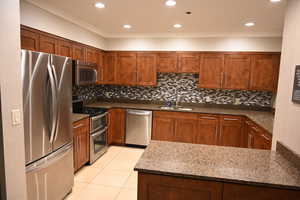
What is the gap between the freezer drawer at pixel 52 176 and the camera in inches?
71.7

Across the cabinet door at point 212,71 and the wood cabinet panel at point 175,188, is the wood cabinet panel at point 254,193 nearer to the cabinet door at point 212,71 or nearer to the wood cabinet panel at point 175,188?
the wood cabinet panel at point 175,188

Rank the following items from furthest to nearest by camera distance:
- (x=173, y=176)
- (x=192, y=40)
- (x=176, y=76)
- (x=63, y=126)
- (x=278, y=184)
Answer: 1. (x=176, y=76)
2. (x=192, y=40)
3. (x=63, y=126)
4. (x=173, y=176)
5. (x=278, y=184)

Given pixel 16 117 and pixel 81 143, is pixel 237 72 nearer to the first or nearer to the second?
pixel 81 143

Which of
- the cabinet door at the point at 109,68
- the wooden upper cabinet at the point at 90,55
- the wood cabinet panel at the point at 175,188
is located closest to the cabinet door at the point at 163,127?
the cabinet door at the point at 109,68

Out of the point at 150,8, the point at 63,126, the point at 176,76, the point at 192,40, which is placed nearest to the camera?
the point at 63,126

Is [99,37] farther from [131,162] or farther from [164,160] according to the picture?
[164,160]

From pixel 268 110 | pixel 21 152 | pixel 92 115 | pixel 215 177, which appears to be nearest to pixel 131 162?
pixel 92 115

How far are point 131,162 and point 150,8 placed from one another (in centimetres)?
258

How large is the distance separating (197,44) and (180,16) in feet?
4.46

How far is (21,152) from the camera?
1.65m

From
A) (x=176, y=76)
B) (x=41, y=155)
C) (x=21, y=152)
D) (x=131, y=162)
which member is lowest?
(x=131, y=162)

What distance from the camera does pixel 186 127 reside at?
13.0 ft

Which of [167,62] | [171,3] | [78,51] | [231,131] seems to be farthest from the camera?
[167,62]

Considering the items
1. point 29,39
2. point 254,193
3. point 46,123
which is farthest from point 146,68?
point 254,193
